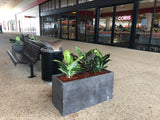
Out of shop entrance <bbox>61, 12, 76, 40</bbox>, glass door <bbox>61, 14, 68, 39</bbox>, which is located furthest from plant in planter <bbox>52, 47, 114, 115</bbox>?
glass door <bbox>61, 14, 68, 39</bbox>

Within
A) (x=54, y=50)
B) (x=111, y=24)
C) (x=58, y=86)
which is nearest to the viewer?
(x=58, y=86)

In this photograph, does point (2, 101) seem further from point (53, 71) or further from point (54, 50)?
point (54, 50)

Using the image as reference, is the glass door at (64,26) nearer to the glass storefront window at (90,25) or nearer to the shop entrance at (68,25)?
the shop entrance at (68,25)

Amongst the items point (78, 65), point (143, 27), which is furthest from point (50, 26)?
point (78, 65)

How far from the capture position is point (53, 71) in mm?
3074

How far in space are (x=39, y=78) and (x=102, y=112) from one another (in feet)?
6.65

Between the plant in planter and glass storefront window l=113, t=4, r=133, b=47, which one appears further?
glass storefront window l=113, t=4, r=133, b=47

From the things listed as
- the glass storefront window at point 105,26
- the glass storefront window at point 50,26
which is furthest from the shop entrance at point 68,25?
the glass storefront window at point 105,26

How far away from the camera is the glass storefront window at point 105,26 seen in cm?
971

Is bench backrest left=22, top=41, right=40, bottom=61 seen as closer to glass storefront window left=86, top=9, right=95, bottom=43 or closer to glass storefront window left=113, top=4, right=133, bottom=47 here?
glass storefront window left=113, top=4, right=133, bottom=47

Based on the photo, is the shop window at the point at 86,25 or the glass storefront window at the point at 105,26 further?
the shop window at the point at 86,25

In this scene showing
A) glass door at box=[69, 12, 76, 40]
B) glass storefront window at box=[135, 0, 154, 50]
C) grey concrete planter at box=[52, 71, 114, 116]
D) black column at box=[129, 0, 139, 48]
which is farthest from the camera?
glass door at box=[69, 12, 76, 40]

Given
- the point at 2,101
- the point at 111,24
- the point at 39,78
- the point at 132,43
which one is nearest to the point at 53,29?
the point at 111,24

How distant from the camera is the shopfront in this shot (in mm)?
7973
